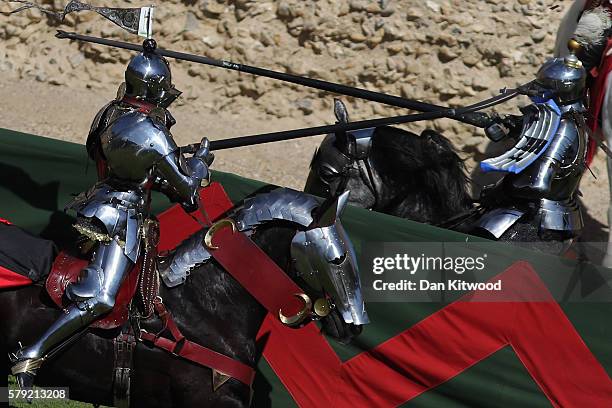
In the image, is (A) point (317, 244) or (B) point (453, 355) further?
(B) point (453, 355)

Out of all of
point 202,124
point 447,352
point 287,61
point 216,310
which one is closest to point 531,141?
point 447,352

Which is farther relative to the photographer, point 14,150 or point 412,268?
point 14,150

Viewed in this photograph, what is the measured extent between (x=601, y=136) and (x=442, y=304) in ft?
8.65

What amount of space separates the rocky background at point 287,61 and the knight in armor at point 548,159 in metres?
3.19

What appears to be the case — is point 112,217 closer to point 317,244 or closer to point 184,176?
point 184,176

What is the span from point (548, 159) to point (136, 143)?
2606 mm

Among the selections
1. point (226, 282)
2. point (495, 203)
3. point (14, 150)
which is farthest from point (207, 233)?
point (495, 203)

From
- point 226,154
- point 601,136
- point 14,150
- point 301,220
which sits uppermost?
point 301,220

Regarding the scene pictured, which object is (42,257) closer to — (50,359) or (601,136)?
(50,359)

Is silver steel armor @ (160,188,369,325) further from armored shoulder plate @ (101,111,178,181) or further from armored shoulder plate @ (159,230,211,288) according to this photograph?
armored shoulder plate @ (101,111,178,181)

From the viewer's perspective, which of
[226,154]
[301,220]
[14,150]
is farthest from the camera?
[226,154]

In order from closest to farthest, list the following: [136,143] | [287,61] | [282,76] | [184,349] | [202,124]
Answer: [136,143] → [184,349] → [282,76] → [202,124] → [287,61]

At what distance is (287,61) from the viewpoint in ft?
34.2

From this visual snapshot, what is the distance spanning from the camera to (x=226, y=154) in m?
10.0
